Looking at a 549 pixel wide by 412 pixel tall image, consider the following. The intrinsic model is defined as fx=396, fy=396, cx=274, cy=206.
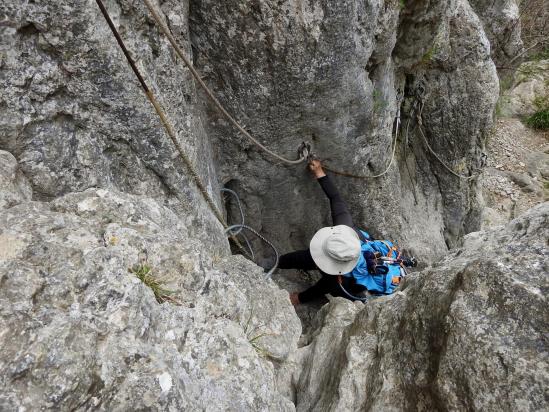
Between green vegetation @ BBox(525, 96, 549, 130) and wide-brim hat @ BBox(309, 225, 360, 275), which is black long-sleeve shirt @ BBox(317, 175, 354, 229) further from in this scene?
green vegetation @ BBox(525, 96, 549, 130)

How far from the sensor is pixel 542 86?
13.6m

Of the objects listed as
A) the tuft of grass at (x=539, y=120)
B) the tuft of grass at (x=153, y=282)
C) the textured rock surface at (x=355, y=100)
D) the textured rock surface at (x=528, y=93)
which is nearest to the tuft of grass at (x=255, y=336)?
the tuft of grass at (x=153, y=282)

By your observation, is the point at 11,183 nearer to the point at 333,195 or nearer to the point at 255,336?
the point at 255,336

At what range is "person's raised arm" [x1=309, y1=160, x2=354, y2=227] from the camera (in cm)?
535

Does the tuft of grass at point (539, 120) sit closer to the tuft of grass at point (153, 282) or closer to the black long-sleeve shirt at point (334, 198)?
the black long-sleeve shirt at point (334, 198)

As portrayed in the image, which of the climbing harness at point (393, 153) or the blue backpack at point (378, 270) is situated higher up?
the climbing harness at point (393, 153)

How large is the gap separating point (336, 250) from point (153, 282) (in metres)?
2.59

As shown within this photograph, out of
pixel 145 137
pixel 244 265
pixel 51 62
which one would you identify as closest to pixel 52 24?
pixel 51 62

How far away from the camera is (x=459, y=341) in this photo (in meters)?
2.29

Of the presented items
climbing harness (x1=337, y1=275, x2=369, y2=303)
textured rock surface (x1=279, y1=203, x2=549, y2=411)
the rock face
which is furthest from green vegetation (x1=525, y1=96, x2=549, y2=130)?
textured rock surface (x1=279, y1=203, x2=549, y2=411)

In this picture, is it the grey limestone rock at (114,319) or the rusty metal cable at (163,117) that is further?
the rusty metal cable at (163,117)

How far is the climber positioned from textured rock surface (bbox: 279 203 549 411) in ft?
4.21

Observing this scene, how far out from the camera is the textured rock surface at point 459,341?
6.87ft

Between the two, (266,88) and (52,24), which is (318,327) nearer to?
(266,88)
